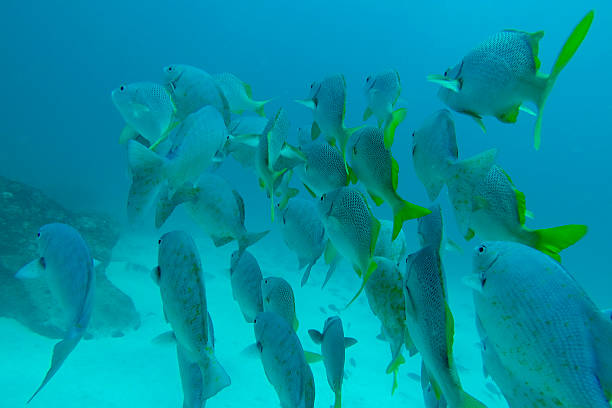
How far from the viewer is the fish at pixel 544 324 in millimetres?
820

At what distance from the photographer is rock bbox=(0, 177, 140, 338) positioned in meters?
6.62

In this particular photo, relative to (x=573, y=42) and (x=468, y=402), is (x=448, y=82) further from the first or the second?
(x=468, y=402)

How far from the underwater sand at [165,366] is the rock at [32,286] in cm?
24

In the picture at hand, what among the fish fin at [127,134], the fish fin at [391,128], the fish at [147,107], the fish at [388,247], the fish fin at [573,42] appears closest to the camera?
the fish fin at [573,42]

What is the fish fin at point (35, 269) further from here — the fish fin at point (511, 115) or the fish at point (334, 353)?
the fish fin at point (511, 115)

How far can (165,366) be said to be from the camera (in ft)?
19.2

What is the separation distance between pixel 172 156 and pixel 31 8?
86.0 meters

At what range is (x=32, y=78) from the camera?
64.4 m

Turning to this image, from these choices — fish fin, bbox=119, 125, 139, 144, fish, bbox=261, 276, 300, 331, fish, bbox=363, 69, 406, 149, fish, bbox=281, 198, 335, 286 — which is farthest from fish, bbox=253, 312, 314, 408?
fish fin, bbox=119, 125, 139, 144

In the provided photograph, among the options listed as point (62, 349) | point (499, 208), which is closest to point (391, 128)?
point (499, 208)

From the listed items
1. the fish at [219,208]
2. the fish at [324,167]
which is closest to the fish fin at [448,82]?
the fish at [324,167]

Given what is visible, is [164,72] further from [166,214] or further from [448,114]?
[448,114]

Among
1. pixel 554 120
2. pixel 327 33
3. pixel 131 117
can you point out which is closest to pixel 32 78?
pixel 327 33

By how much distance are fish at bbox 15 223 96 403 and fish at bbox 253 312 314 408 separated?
2.47 ft
